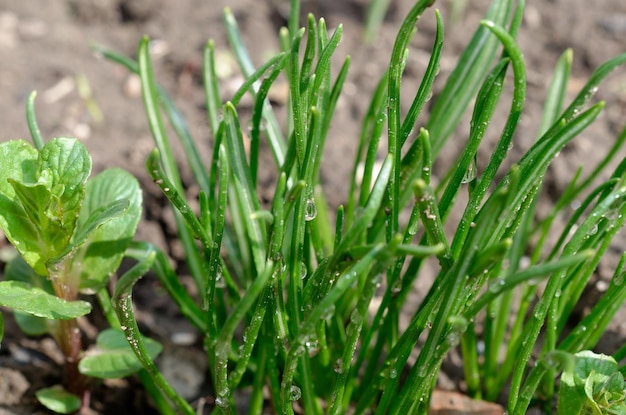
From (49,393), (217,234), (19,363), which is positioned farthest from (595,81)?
(19,363)

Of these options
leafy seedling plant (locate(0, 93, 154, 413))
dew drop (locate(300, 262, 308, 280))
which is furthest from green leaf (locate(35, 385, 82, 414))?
dew drop (locate(300, 262, 308, 280))

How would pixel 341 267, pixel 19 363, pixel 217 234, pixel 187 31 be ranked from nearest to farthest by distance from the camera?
pixel 341 267 < pixel 217 234 < pixel 19 363 < pixel 187 31

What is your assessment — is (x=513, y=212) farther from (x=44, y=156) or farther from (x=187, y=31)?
(x=187, y=31)

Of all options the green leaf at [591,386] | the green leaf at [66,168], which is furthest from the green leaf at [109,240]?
the green leaf at [591,386]

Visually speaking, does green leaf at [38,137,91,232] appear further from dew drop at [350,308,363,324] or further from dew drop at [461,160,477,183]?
dew drop at [461,160,477,183]

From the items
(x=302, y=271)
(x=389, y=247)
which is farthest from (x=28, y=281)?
(x=389, y=247)

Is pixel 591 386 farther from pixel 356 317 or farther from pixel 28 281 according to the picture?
pixel 28 281

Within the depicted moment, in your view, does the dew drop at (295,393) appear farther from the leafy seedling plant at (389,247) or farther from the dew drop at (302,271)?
the dew drop at (302,271)
